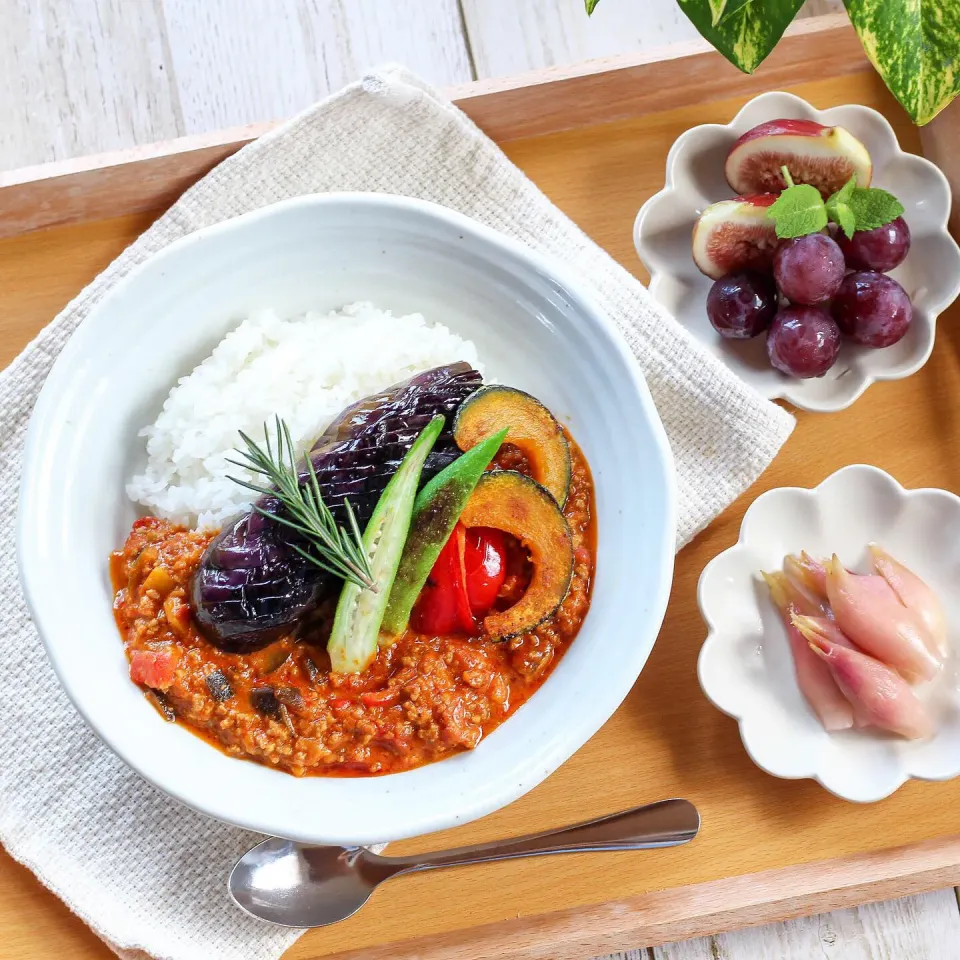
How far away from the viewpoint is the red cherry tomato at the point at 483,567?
6.68ft

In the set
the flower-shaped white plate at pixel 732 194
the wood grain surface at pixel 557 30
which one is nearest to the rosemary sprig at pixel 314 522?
the flower-shaped white plate at pixel 732 194

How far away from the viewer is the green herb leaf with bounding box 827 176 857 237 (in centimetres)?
232

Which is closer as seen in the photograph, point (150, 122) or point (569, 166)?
point (569, 166)

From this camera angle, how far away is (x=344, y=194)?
212 centimetres

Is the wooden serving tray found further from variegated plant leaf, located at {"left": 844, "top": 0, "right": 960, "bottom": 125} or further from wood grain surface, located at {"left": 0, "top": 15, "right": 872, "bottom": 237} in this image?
variegated plant leaf, located at {"left": 844, "top": 0, "right": 960, "bottom": 125}

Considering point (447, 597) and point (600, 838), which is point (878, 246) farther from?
point (600, 838)

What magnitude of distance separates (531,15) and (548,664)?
1.84m

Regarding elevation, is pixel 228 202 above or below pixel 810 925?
above

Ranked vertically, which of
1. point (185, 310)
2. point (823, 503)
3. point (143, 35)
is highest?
point (143, 35)

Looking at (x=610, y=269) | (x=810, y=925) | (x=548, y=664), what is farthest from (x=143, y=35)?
(x=810, y=925)

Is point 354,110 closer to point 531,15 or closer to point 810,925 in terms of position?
point 531,15

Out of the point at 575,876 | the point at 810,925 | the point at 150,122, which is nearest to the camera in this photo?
the point at 575,876

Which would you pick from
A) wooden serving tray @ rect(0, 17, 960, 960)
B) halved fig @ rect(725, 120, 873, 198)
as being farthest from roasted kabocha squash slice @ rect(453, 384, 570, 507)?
halved fig @ rect(725, 120, 873, 198)

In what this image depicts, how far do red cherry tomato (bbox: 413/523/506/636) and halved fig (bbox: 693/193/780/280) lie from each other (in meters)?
0.89
